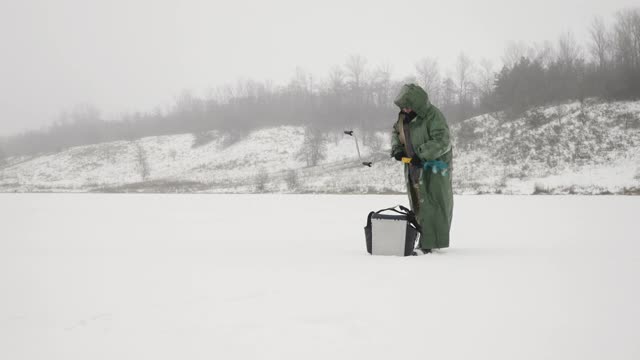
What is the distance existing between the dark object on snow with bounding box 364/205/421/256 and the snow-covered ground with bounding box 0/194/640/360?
0.90 feet

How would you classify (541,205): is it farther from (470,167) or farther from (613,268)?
(470,167)

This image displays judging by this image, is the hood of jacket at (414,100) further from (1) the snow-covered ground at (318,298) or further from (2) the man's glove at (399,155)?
(1) the snow-covered ground at (318,298)

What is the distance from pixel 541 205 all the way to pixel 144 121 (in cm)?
10012

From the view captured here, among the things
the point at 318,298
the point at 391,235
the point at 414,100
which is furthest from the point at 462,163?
the point at 318,298

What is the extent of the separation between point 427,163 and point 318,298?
2.94 m

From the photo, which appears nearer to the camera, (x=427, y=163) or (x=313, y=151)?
(x=427, y=163)

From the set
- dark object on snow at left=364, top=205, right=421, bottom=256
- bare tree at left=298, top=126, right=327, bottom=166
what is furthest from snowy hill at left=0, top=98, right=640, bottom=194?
dark object on snow at left=364, top=205, right=421, bottom=256

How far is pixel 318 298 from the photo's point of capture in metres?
3.62

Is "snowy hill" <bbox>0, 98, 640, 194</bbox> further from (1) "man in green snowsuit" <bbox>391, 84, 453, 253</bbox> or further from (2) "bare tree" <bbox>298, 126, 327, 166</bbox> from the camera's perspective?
(1) "man in green snowsuit" <bbox>391, 84, 453, 253</bbox>

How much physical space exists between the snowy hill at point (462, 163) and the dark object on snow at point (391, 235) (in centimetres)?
653

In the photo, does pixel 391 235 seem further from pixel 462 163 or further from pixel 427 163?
pixel 462 163

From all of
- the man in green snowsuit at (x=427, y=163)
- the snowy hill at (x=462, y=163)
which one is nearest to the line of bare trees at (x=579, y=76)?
the snowy hill at (x=462, y=163)

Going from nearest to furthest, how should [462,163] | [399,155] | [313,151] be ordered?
1. [399,155]
2. [462,163]
3. [313,151]

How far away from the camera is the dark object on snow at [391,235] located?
18.7 feet
